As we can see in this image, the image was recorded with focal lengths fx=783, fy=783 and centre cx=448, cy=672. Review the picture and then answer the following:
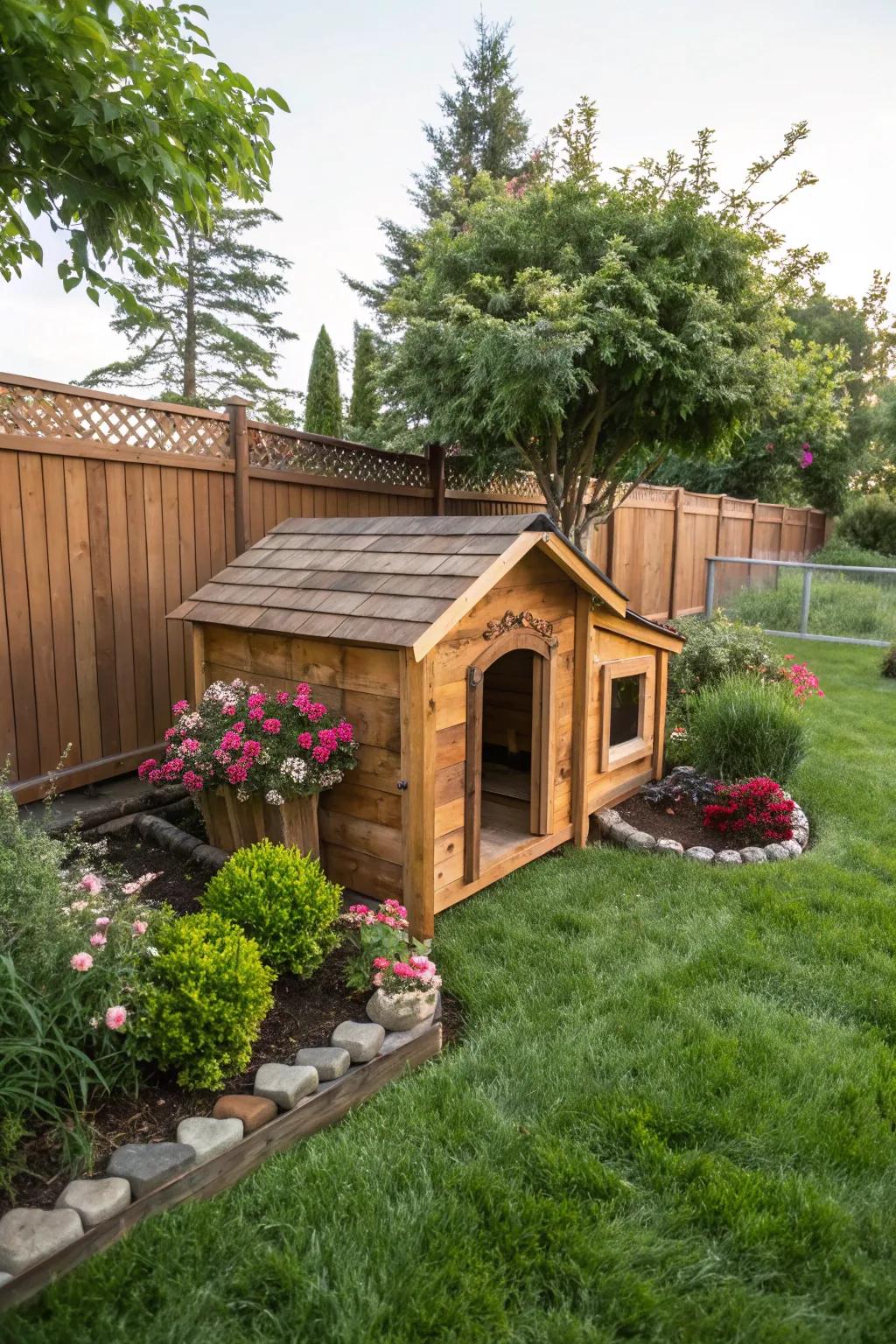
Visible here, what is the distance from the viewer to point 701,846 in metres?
4.62

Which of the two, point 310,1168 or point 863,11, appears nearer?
point 310,1168

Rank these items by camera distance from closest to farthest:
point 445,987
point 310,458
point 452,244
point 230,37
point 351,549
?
1. point 445,987
2. point 351,549
3. point 230,37
4. point 310,458
5. point 452,244

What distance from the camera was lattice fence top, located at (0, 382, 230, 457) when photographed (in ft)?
13.4

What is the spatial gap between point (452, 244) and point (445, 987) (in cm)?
622

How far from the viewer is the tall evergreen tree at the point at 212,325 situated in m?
18.2

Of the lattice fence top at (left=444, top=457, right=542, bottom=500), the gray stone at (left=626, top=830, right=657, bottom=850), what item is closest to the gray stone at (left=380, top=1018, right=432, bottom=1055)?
the gray stone at (left=626, top=830, right=657, bottom=850)

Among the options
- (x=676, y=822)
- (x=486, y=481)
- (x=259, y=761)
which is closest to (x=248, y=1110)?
(x=259, y=761)

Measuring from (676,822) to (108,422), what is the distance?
13.8ft

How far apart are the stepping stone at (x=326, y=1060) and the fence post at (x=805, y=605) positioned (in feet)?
33.7

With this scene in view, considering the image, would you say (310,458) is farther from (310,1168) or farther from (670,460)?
(670,460)

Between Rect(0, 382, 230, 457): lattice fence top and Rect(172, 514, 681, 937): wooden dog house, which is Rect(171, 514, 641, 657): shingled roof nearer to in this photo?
Rect(172, 514, 681, 937): wooden dog house

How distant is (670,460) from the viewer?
790 inches

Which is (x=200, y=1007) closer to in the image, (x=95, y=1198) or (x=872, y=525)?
(x=95, y=1198)

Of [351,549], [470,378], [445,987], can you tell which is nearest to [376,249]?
[470,378]
